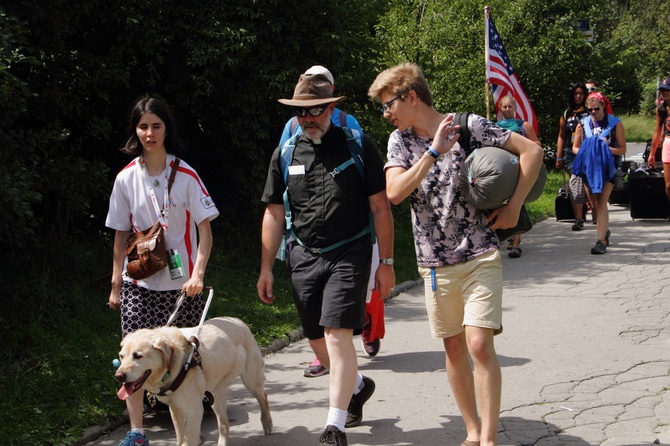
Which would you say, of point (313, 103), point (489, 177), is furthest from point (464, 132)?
point (313, 103)

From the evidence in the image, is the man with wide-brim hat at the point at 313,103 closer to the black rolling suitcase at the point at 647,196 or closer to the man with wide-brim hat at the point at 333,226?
the man with wide-brim hat at the point at 333,226

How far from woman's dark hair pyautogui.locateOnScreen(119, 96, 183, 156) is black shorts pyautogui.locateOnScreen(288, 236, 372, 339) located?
0.96 meters

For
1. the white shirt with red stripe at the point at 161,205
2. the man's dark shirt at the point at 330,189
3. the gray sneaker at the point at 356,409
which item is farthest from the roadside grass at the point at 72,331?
the man's dark shirt at the point at 330,189

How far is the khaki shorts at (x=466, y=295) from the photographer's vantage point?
15.3ft

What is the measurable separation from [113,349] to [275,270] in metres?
3.70

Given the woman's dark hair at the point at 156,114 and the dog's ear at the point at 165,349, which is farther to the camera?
the woman's dark hair at the point at 156,114

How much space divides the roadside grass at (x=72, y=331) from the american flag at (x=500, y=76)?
9.75 feet

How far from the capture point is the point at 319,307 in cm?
522

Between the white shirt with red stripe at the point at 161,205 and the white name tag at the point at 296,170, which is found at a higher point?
the white name tag at the point at 296,170

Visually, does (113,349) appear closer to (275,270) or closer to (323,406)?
(323,406)

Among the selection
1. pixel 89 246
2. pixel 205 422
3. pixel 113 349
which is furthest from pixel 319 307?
pixel 89 246

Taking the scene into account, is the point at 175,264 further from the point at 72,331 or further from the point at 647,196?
the point at 647,196

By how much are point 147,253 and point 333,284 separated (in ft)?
3.45

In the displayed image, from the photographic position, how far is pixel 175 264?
518 cm
